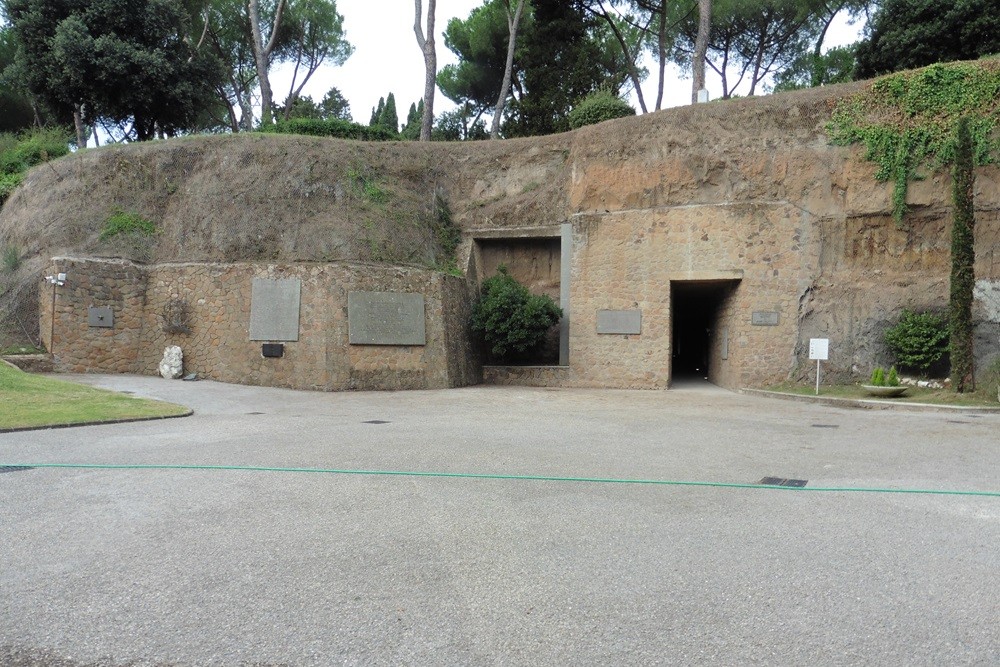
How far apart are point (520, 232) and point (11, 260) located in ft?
42.3

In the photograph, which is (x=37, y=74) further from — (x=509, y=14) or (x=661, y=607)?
(x=661, y=607)

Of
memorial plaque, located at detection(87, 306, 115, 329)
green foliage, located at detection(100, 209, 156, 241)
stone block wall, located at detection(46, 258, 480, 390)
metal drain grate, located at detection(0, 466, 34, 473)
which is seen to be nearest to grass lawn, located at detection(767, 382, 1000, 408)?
stone block wall, located at detection(46, 258, 480, 390)

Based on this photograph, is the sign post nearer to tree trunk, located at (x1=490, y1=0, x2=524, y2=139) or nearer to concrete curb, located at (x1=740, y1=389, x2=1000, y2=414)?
concrete curb, located at (x1=740, y1=389, x2=1000, y2=414)

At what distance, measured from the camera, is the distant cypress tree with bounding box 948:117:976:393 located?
13609 mm

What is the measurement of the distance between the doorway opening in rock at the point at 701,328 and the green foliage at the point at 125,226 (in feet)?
43.8

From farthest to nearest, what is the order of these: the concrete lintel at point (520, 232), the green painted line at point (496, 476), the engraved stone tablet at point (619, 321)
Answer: the concrete lintel at point (520, 232), the engraved stone tablet at point (619, 321), the green painted line at point (496, 476)

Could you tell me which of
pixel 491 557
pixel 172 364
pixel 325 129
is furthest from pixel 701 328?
pixel 491 557

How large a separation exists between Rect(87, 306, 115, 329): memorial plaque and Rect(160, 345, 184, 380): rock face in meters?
1.54

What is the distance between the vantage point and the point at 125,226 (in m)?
18.0

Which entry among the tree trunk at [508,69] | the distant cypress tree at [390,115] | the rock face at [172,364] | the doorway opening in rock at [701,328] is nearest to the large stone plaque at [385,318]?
the rock face at [172,364]

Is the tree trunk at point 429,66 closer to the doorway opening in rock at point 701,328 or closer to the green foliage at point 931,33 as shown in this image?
the doorway opening in rock at point 701,328

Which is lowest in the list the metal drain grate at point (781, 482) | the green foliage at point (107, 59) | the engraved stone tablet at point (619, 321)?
the metal drain grate at point (781, 482)

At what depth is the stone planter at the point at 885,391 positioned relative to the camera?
1381cm

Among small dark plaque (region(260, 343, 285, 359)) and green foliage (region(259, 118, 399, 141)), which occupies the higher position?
green foliage (region(259, 118, 399, 141))
